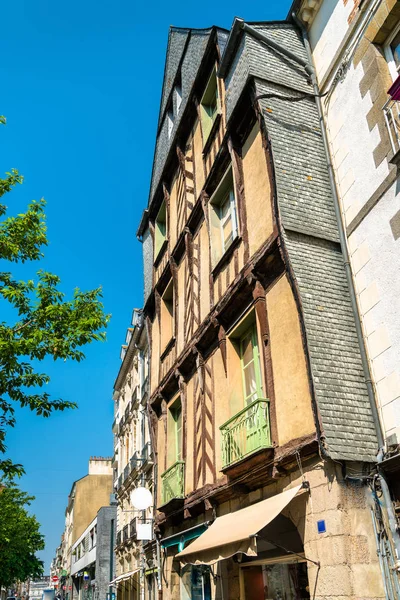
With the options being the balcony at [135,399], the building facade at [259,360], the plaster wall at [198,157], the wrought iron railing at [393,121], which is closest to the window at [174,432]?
the building facade at [259,360]

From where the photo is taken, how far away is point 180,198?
1320 cm

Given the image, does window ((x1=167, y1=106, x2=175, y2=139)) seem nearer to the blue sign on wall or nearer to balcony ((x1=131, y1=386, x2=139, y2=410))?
balcony ((x1=131, y1=386, x2=139, y2=410))

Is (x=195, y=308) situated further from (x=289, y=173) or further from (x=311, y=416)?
(x=311, y=416)

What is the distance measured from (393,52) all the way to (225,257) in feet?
12.9

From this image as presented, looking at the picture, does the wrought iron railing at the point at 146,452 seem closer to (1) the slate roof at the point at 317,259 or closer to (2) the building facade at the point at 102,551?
(1) the slate roof at the point at 317,259

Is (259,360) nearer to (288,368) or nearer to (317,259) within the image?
(288,368)

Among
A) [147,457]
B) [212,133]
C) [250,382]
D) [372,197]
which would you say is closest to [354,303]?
[372,197]

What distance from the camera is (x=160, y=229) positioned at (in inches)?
609

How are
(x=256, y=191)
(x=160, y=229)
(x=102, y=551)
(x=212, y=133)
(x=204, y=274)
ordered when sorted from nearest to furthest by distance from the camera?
1. (x=256, y=191)
2. (x=204, y=274)
3. (x=212, y=133)
4. (x=160, y=229)
5. (x=102, y=551)

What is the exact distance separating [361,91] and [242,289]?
3190 mm

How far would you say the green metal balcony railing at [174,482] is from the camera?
1034 cm

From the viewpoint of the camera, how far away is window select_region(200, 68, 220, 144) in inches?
459

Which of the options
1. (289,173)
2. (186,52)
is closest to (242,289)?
(289,173)

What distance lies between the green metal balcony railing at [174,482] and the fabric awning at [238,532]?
2.59m
